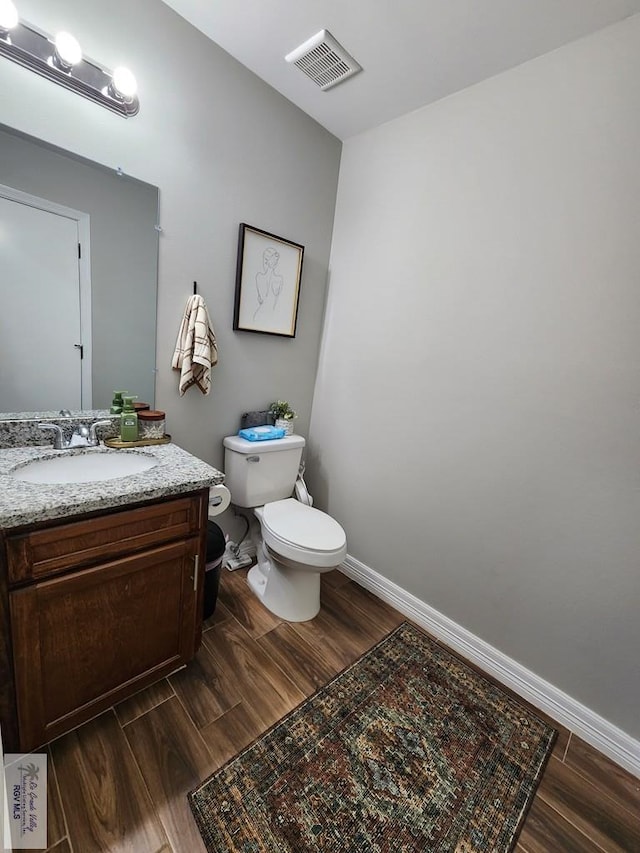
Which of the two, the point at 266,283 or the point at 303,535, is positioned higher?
the point at 266,283

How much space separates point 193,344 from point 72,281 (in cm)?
48

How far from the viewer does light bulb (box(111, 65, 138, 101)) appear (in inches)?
47.5

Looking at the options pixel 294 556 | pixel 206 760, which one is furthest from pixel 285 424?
pixel 206 760

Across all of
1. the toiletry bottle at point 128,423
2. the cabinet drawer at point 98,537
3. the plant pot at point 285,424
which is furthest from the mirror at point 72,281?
the plant pot at point 285,424

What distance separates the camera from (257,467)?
1.88 metres

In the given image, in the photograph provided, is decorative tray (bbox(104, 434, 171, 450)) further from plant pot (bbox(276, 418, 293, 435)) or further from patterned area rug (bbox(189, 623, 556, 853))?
patterned area rug (bbox(189, 623, 556, 853))

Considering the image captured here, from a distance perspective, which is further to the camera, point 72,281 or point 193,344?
point 193,344

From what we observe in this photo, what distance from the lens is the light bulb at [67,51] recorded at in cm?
108

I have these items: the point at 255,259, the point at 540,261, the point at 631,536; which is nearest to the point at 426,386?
the point at 540,261

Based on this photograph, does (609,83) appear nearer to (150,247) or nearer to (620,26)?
(620,26)

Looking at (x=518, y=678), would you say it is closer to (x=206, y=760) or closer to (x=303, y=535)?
(x=303, y=535)

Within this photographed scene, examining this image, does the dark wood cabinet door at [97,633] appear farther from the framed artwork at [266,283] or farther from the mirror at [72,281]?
the framed artwork at [266,283]

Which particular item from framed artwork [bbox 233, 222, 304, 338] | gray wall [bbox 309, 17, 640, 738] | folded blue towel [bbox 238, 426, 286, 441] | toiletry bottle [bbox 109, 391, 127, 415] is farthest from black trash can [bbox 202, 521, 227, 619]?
framed artwork [bbox 233, 222, 304, 338]

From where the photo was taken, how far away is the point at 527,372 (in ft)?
4.70
